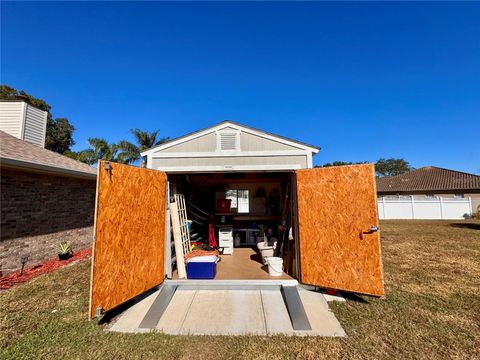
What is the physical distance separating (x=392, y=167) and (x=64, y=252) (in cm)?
6825

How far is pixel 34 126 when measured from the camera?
9.62 m

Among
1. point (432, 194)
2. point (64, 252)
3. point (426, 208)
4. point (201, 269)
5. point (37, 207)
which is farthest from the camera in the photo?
point (432, 194)

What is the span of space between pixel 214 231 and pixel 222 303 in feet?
13.0

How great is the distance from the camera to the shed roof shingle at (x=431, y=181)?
66.3 feet

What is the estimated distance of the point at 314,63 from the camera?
10273 millimetres

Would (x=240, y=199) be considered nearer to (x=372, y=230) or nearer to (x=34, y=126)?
(x=372, y=230)

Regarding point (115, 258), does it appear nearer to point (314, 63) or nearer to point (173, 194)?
point (173, 194)

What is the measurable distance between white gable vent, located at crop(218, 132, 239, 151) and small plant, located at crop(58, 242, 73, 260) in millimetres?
6040

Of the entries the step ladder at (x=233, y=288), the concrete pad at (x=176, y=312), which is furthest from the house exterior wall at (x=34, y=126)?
the concrete pad at (x=176, y=312)

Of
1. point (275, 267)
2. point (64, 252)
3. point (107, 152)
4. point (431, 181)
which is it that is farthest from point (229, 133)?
point (431, 181)

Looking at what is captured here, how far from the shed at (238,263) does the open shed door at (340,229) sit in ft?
0.05

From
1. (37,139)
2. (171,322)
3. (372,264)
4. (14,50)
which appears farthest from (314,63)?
(37,139)

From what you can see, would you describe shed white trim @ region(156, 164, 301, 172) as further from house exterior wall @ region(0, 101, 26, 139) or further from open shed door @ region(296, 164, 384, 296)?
house exterior wall @ region(0, 101, 26, 139)

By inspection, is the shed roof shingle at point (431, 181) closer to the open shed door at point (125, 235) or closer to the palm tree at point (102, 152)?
the open shed door at point (125, 235)
